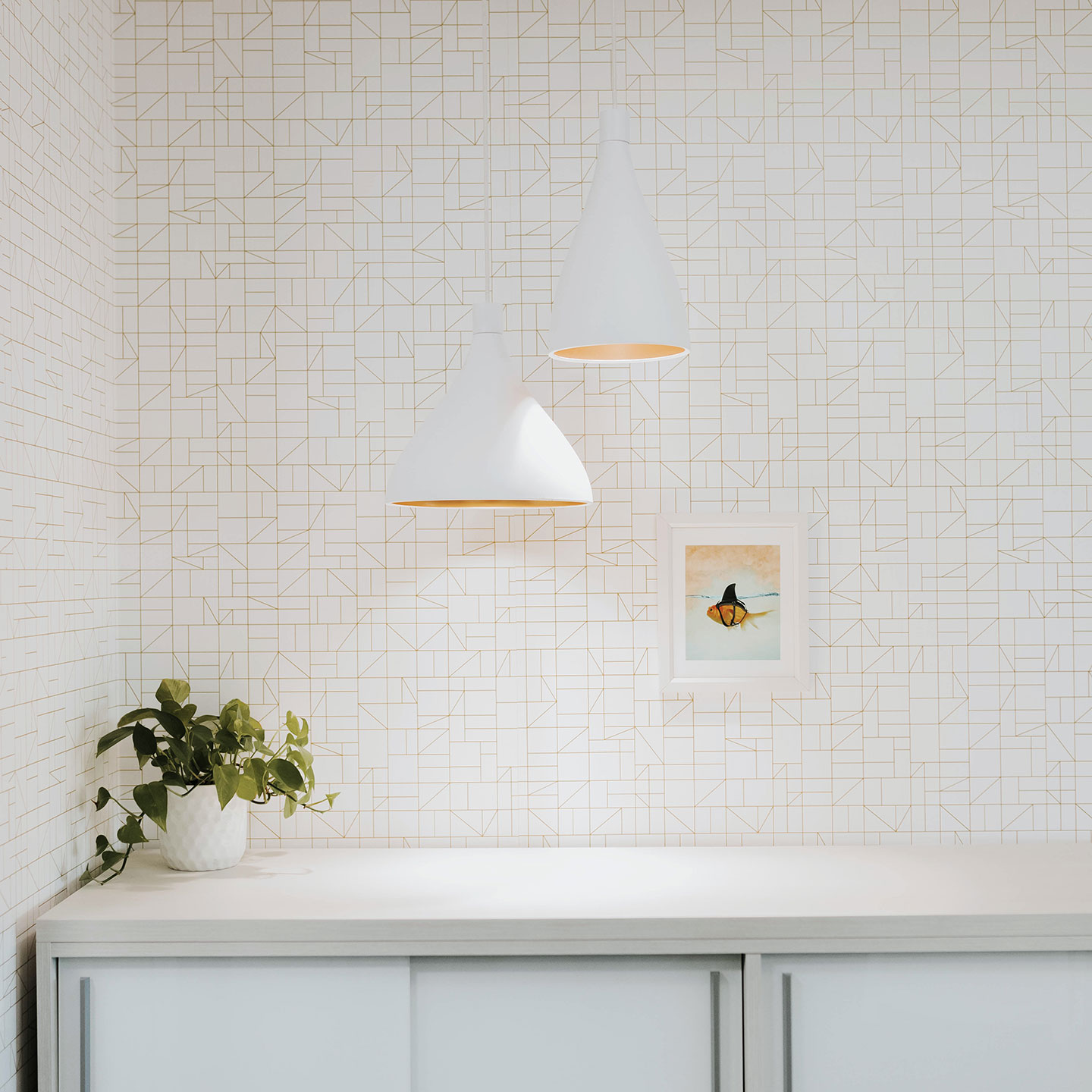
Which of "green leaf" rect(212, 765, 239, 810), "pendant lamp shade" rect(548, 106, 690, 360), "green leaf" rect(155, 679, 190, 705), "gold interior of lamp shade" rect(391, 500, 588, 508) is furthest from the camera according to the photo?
"green leaf" rect(155, 679, 190, 705)

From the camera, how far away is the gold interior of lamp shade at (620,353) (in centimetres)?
139

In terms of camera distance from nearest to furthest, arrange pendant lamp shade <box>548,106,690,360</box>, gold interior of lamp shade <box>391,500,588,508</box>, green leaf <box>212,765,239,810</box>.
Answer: pendant lamp shade <box>548,106,690,360</box>
gold interior of lamp shade <box>391,500,588,508</box>
green leaf <box>212,765,239,810</box>

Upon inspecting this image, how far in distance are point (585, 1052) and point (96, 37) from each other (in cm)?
200

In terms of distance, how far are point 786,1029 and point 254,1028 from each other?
0.82 metres

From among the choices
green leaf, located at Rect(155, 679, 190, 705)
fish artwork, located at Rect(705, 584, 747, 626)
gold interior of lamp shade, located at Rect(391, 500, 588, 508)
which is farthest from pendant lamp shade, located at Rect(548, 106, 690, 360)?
green leaf, located at Rect(155, 679, 190, 705)

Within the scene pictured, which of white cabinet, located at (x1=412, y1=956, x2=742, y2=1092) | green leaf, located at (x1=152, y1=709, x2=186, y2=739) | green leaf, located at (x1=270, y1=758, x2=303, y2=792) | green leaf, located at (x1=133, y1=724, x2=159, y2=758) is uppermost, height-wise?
green leaf, located at (x1=152, y1=709, x2=186, y2=739)

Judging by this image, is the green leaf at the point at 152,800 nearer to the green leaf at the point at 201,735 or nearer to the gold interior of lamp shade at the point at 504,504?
the green leaf at the point at 201,735

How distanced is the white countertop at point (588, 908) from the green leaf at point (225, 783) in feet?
0.49

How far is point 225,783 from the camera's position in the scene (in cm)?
159

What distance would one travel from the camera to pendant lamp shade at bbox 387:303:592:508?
4.12 feet

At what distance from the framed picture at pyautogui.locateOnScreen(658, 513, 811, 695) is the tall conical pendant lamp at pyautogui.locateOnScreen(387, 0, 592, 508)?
1.79 ft

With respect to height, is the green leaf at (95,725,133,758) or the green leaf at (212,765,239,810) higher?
the green leaf at (95,725,133,758)

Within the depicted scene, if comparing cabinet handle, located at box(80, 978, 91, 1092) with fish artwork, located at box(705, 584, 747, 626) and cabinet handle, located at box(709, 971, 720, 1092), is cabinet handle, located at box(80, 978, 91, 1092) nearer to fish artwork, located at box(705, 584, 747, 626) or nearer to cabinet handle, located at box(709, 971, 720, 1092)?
cabinet handle, located at box(709, 971, 720, 1092)

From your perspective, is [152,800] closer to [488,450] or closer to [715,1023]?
[488,450]
